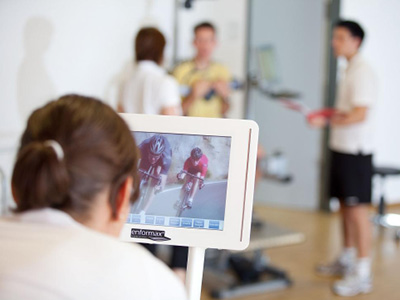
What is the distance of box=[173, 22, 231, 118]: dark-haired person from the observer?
3.43m

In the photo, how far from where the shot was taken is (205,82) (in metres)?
3.40

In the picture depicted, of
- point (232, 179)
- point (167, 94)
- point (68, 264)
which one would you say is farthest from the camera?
point (167, 94)

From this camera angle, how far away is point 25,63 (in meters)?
3.74

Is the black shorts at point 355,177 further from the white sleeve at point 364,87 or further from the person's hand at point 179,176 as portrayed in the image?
the person's hand at point 179,176

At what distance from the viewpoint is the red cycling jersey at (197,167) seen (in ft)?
4.12

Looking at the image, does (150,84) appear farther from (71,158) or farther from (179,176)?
(71,158)

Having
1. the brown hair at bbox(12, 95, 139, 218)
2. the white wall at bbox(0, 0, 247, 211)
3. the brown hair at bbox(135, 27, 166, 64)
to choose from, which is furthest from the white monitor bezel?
the white wall at bbox(0, 0, 247, 211)

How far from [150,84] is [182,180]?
147cm

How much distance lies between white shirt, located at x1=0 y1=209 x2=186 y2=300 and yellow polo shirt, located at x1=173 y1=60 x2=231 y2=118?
2.56m

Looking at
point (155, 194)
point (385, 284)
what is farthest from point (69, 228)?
point (385, 284)

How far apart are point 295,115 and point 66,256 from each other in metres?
4.34

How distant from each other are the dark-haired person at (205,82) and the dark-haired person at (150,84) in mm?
658

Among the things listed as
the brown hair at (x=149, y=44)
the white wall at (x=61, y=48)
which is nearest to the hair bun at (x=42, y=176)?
the brown hair at (x=149, y=44)

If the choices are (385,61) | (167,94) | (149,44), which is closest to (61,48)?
(149,44)
